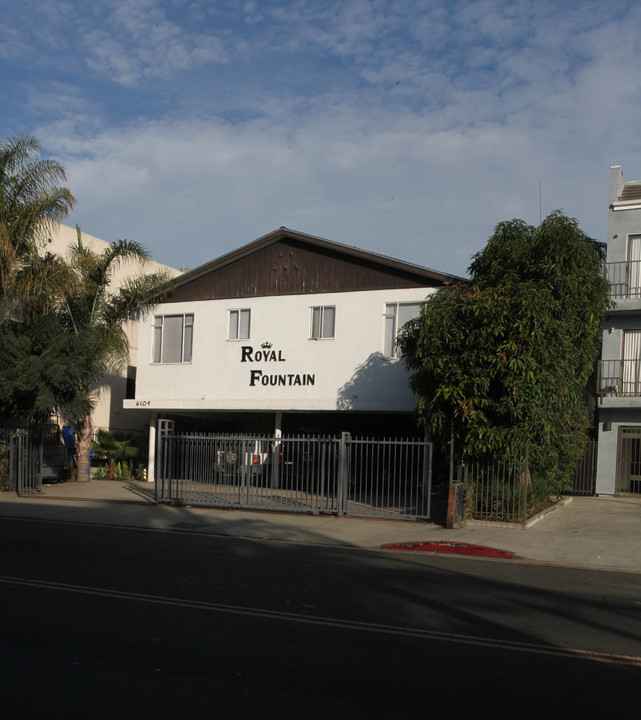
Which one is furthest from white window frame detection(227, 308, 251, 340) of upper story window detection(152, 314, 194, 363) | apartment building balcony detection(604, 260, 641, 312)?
apartment building balcony detection(604, 260, 641, 312)

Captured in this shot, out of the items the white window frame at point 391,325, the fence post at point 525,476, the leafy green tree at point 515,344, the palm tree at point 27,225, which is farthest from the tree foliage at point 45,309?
the fence post at point 525,476

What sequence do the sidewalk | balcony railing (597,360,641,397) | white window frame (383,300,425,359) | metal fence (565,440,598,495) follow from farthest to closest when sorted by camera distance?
white window frame (383,300,425,359) < metal fence (565,440,598,495) < balcony railing (597,360,641,397) < the sidewalk

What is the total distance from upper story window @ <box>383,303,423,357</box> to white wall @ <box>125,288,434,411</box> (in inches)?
5.8

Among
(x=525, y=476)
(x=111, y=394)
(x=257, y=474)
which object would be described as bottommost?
(x=257, y=474)

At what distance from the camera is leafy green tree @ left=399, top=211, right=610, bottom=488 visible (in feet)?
50.6

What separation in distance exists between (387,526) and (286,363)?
8.15 meters

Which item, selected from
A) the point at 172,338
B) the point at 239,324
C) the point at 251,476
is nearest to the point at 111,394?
the point at 172,338

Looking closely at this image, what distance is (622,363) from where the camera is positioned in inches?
844

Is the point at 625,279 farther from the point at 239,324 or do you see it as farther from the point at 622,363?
the point at 239,324

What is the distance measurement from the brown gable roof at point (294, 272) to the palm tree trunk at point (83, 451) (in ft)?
16.8

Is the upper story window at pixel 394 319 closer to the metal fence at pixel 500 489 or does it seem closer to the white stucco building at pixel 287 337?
the white stucco building at pixel 287 337

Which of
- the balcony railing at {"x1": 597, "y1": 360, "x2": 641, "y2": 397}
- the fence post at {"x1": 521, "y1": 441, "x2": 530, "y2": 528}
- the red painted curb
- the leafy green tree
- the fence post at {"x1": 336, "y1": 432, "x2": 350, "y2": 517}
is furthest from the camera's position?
the balcony railing at {"x1": 597, "y1": 360, "x2": 641, "y2": 397}

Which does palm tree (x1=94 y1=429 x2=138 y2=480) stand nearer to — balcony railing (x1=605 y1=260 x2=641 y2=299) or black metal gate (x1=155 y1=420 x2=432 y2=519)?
black metal gate (x1=155 y1=420 x2=432 y2=519)

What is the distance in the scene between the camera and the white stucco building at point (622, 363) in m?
21.2
